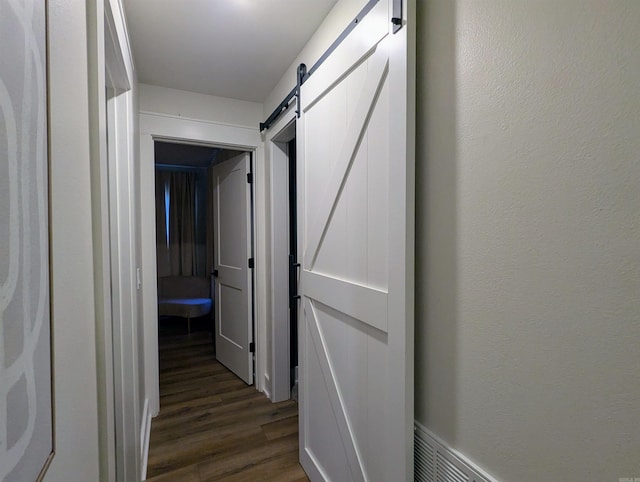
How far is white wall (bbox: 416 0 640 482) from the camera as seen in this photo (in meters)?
0.62

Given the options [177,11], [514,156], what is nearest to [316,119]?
[177,11]

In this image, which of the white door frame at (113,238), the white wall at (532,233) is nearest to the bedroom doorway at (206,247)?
the white door frame at (113,238)

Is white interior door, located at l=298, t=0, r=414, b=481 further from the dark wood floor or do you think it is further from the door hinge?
the dark wood floor

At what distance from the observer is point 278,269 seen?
263 cm

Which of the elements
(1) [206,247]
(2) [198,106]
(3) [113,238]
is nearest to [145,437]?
(3) [113,238]

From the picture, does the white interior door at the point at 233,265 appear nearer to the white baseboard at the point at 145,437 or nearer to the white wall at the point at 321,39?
the white wall at the point at 321,39

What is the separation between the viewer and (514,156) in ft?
2.61

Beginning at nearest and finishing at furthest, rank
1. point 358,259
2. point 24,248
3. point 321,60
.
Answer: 1. point 24,248
2. point 358,259
3. point 321,60

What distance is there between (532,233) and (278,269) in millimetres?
2070

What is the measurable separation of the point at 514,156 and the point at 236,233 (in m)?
2.54

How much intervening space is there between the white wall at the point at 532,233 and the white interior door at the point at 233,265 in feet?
6.74

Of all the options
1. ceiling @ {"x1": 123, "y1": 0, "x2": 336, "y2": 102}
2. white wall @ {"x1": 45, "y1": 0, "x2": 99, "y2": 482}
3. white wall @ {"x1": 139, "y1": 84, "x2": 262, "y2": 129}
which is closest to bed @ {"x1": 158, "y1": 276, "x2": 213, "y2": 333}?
white wall @ {"x1": 139, "y1": 84, "x2": 262, "y2": 129}

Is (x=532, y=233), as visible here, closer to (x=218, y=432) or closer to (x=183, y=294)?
(x=218, y=432)

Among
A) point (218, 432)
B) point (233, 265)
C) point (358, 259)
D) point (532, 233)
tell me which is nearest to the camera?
point (532, 233)
